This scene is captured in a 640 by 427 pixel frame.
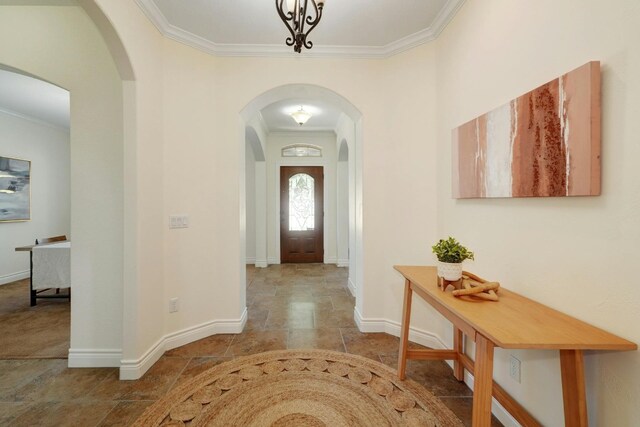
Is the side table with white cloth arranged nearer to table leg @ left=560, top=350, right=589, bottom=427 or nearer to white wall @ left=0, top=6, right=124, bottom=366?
white wall @ left=0, top=6, right=124, bottom=366

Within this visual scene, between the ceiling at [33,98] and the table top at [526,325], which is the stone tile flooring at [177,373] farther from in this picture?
the ceiling at [33,98]

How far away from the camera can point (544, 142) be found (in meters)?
1.28

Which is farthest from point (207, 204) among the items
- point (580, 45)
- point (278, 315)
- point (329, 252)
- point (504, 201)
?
point (329, 252)

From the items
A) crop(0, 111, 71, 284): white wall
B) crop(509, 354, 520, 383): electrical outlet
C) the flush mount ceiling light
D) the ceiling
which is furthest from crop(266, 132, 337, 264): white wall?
crop(509, 354, 520, 383): electrical outlet

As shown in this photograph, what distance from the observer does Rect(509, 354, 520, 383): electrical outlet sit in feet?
4.97

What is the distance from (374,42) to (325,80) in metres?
0.60

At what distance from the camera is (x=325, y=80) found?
2.81 meters

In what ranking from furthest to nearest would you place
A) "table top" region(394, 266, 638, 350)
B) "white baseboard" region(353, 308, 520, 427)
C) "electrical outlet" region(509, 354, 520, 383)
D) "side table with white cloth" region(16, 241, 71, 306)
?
"side table with white cloth" region(16, 241, 71, 306), "white baseboard" region(353, 308, 520, 427), "electrical outlet" region(509, 354, 520, 383), "table top" region(394, 266, 638, 350)

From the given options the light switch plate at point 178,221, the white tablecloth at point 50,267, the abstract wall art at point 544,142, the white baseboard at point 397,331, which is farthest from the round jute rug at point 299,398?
the white tablecloth at point 50,267

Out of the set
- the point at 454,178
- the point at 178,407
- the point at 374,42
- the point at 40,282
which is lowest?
the point at 178,407

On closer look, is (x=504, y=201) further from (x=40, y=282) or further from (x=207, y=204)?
Answer: (x=40, y=282)

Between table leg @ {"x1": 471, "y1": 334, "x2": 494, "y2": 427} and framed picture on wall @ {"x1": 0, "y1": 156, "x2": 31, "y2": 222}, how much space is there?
7.03 metres

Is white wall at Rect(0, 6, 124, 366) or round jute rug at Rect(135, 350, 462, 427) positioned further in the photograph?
white wall at Rect(0, 6, 124, 366)

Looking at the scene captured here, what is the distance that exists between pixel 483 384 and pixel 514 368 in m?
0.68
